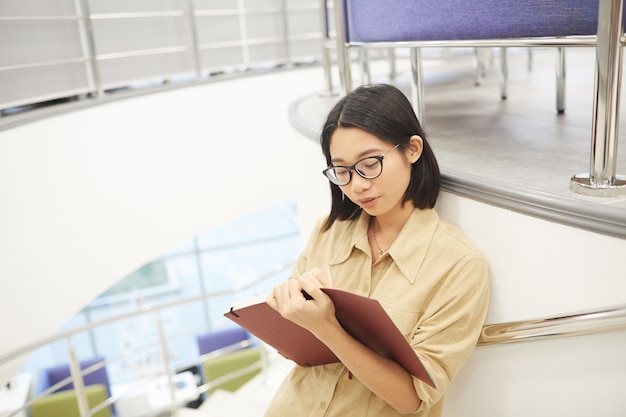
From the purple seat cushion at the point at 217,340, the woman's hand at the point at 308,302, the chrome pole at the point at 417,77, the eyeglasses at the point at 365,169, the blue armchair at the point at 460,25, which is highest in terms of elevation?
→ the blue armchair at the point at 460,25

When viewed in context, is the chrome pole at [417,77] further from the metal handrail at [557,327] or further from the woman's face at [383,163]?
the metal handrail at [557,327]

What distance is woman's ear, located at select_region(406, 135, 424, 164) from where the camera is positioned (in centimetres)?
123

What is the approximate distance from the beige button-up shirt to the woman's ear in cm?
12

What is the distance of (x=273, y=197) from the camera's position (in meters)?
4.84

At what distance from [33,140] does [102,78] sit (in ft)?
4.32

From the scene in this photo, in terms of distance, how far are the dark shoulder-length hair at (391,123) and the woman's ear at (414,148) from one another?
0.01 m

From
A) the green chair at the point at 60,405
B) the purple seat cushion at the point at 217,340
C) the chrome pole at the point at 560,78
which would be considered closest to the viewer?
the chrome pole at the point at 560,78

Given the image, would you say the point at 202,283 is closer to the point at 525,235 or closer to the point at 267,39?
the point at 267,39

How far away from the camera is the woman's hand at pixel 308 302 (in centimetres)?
108

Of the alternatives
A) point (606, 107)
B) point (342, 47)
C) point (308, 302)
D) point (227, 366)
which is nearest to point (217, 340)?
point (227, 366)

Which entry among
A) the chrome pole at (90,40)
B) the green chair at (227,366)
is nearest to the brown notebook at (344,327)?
the chrome pole at (90,40)

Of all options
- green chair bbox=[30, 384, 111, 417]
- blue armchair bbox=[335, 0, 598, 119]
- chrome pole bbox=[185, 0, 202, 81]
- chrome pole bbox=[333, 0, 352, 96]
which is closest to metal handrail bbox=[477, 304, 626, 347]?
blue armchair bbox=[335, 0, 598, 119]

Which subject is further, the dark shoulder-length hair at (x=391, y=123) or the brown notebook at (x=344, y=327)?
the dark shoulder-length hair at (x=391, y=123)

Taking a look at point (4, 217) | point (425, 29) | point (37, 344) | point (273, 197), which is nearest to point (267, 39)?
point (273, 197)
